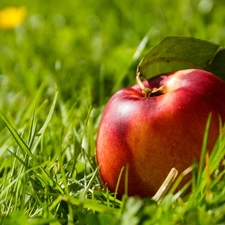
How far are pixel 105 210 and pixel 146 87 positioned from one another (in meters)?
0.42

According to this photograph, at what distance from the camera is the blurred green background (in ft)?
8.87

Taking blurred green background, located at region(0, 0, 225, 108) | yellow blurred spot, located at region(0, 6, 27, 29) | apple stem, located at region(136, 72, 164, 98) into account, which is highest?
apple stem, located at region(136, 72, 164, 98)

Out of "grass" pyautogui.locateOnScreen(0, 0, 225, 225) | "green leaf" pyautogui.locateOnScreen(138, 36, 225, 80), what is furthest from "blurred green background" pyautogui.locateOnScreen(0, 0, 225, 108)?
"green leaf" pyautogui.locateOnScreen(138, 36, 225, 80)

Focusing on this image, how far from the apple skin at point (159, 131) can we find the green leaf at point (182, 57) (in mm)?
165

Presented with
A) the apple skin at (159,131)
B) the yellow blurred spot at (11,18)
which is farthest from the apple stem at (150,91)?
the yellow blurred spot at (11,18)

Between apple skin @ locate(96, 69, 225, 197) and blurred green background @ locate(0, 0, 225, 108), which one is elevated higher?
apple skin @ locate(96, 69, 225, 197)

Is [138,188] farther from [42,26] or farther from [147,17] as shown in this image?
[42,26]

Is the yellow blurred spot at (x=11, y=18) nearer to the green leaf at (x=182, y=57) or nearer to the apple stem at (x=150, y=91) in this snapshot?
the green leaf at (x=182, y=57)

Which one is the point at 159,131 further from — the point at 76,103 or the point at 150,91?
the point at 76,103

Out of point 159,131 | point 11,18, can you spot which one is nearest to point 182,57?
point 159,131

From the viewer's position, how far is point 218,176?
1.36 meters

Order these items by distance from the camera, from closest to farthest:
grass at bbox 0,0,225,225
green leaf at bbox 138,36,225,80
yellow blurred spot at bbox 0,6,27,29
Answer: grass at bbox 0,0,225,225 < green leaf at bbox 138,36,225,80 < yellow blurred spot at bbox 0,6,27,29

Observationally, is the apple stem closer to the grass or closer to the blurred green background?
the grass

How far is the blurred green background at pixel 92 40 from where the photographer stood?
2.70 meters
